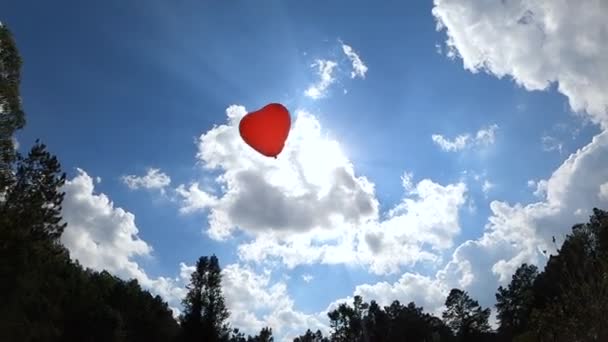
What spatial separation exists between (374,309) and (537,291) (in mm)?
48763

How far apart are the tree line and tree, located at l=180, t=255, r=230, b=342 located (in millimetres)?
120

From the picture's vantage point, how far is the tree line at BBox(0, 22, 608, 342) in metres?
14.9

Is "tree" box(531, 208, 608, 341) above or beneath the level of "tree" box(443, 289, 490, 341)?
beneath

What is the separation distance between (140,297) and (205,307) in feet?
Result: 54.8

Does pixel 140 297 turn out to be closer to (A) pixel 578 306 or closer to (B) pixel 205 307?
(B) pixel 205 307

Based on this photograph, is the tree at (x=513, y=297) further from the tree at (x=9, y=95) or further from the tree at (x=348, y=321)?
the tree at (x=9, y=95)

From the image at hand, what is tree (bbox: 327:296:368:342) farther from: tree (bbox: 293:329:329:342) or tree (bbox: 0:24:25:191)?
tree (bbox: 0:24:25:191)

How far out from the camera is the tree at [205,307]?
197ft

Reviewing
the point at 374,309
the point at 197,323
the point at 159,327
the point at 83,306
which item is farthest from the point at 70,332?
the point at 374,309

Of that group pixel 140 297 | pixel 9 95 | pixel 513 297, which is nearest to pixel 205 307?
pixel 140 297

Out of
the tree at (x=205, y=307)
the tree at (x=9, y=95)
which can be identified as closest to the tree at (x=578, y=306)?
the tree at (x=9, y=95)

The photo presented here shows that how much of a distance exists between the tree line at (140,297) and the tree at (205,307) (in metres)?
0.12

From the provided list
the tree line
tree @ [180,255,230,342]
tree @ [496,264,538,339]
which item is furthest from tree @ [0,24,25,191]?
tree @ [496,264,538,339]

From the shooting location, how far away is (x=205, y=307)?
62.7 metres
